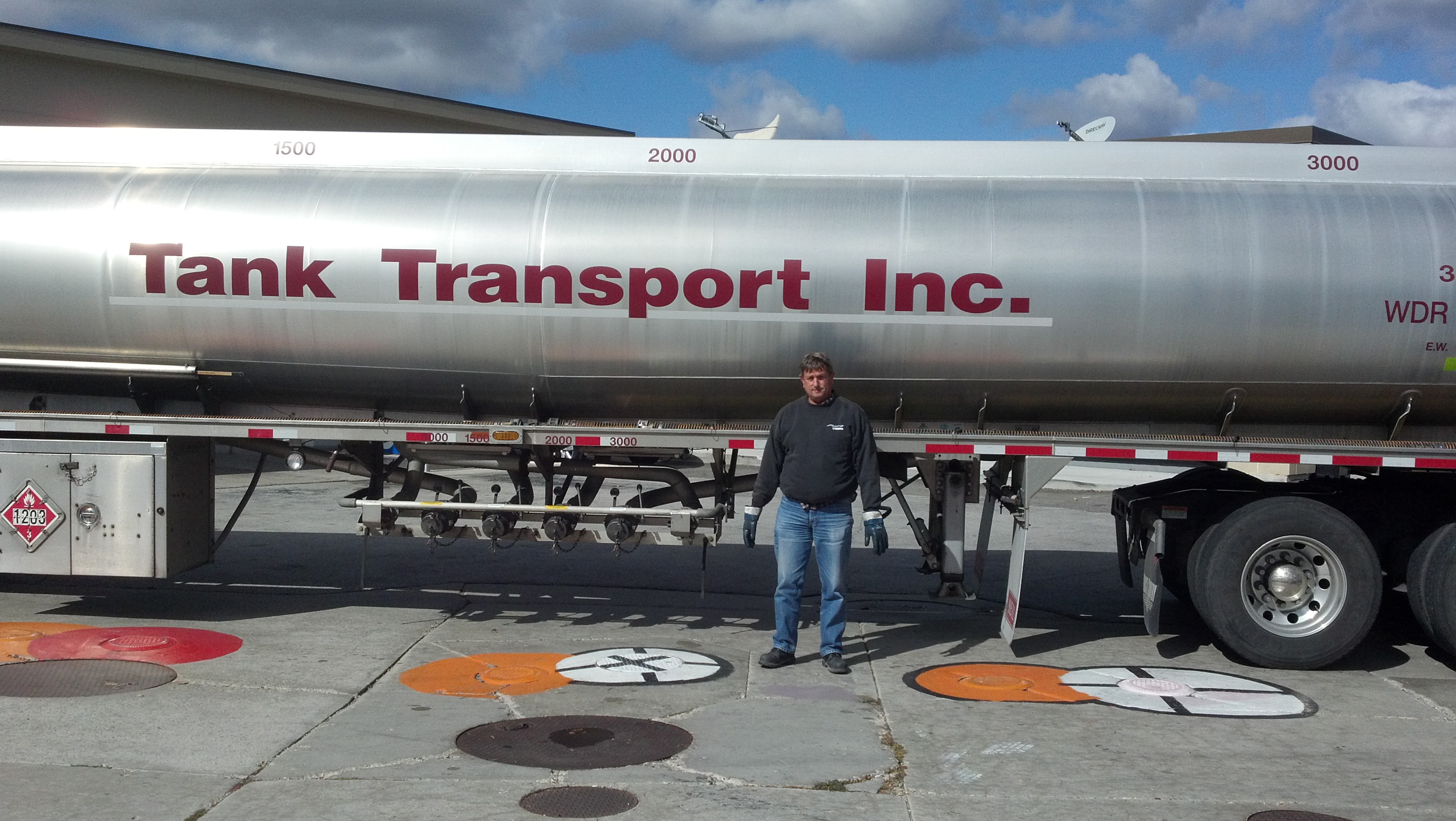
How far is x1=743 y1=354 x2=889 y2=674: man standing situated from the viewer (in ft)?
25.6

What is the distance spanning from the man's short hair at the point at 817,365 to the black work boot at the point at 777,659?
5.90ft

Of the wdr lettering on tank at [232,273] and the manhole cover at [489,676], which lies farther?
the wdr lettering on tank at [232,273]

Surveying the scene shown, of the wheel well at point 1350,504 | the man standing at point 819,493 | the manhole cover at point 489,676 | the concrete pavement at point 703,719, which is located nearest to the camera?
the concrete pavement at point 703,719

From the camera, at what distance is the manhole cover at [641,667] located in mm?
7578

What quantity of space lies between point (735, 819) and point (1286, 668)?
4754 millimetres

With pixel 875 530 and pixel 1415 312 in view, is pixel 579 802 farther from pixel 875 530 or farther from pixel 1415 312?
pixel 1415 312

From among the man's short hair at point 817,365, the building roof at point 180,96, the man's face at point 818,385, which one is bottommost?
the man's face at point 818,385

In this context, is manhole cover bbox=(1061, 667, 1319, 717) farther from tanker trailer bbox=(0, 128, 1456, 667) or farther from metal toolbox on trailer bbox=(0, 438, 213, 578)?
metal toolbox on trailer bbox=(0, 438, 213, 578)

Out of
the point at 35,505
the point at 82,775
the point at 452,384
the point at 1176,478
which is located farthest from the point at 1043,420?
the point at 35,505

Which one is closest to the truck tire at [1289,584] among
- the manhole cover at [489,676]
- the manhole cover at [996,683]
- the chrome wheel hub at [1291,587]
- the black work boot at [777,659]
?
the chrome wheel hub at [1291,587]

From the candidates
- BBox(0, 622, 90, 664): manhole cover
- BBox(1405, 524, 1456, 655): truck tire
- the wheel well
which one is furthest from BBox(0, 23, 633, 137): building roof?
BBox(1405, 524, 1456, 655): truck tire

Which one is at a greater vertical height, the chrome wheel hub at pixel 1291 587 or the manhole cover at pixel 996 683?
the chrome wheel hub at pixel 1291 587

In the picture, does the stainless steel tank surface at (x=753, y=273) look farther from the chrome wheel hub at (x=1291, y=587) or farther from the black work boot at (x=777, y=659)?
the black work boot at (x=777, y=659)

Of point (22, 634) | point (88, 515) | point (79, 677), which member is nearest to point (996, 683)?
point (79, 677)
